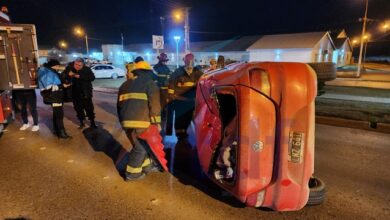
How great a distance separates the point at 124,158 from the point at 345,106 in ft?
24.8

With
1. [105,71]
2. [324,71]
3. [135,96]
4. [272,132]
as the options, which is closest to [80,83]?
[135,96]

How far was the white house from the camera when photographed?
1286 inches

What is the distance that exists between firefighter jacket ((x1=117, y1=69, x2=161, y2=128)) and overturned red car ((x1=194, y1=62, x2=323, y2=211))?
128cm

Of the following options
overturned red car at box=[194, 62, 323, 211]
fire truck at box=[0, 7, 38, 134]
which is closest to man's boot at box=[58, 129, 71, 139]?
fire truck at box=[0, 7, 38, 134]

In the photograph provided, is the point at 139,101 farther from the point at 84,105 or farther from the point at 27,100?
the point at 27,100

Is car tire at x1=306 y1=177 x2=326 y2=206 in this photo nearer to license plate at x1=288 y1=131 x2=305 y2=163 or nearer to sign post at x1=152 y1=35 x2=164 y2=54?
license plate at x1=288 y1=131 x2=305 y2=163

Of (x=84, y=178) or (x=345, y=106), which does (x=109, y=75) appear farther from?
(x=84, y=178)

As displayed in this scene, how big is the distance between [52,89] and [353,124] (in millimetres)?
6995

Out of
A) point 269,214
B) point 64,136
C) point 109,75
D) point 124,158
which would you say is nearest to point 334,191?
point 269,214

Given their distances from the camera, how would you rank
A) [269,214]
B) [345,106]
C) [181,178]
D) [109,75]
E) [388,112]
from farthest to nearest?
[109,75] < [345,106] < [388,112] < [181,178] < [269,214]

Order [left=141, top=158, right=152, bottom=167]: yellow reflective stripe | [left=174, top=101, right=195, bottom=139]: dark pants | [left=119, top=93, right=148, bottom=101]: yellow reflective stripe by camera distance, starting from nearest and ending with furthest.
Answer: [left=119, top=93, right=148, bottom=101]: yellow reflective stripe
[left=141, top=158, right=152, bottom=167]: yellow reflective stripe
[left=174, top=101, right=195, bottom=139]: dark pants

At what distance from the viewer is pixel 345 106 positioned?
891 centimetres

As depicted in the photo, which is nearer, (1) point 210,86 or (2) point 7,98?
(1) point 210,86

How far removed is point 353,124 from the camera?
22.0 feet
